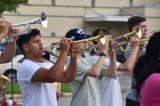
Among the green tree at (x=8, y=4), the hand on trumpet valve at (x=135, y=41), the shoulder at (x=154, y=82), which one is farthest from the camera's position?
the green tree at (x=8, y=4)

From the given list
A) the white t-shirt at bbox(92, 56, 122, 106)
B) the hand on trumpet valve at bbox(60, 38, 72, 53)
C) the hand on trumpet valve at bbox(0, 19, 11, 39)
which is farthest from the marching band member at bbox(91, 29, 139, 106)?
the hand on trumpet valve at bbox(0, 19, 11, 39)

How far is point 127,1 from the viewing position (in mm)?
40094

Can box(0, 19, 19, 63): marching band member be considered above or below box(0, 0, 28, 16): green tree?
above

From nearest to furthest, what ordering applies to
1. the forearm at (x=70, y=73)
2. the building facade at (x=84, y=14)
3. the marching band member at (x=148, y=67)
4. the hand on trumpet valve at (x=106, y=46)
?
the marching band member at (x=148, y=67) < the forearm at (x=70, y=73) < the hand on trumpet valve at (x=106, y=46) < the building facade at (x=84, y=14)

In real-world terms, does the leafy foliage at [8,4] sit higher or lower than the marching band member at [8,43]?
lower

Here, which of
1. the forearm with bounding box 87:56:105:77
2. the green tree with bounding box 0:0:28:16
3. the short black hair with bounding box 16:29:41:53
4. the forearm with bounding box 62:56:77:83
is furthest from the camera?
the green tree with bounding box 0:0:28:16

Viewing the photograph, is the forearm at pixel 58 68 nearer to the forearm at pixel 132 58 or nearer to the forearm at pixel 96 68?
the forearm at pixel 96 68

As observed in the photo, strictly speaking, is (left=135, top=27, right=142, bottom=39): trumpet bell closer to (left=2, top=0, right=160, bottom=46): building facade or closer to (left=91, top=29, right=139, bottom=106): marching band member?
(left=91, top=29, right=139, bottom=106): marching band member

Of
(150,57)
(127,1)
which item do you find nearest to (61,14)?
(127,1)

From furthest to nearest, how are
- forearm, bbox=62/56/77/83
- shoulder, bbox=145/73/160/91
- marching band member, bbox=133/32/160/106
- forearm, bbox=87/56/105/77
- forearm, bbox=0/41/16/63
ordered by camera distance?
forearm, bbox=87/56/105/77 → forearm, bbox=0/41/16/63 → forearm, bbox=62/56/77/83 → marching band member, bbox=133/32/160/106 → shoulder, bbox=145/73/160/91

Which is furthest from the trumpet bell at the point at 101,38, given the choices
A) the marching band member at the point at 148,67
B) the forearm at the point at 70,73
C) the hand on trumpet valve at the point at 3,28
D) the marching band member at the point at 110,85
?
the marching band member at the point at 148,67

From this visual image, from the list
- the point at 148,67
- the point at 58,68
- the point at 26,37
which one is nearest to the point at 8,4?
the point at 26,37

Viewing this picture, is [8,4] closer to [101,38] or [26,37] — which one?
[101,38]

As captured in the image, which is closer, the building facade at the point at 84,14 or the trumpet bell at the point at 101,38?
the trumpet bell at the point at 101,38
